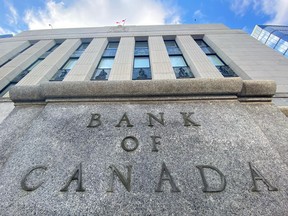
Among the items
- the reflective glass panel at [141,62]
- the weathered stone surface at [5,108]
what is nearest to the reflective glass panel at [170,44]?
the reflective glass panel at [141,62]

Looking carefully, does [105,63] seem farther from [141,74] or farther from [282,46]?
[282,46]

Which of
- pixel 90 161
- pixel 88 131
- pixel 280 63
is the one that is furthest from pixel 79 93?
pixel 280 63

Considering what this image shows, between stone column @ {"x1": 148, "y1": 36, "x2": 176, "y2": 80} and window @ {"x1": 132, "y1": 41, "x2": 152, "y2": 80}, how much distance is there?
20.5 inches

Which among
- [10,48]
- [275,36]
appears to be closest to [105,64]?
[10,48]

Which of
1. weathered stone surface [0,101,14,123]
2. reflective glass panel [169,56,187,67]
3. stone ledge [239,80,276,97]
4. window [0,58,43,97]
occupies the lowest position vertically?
stone ledge [239,80,276,97]

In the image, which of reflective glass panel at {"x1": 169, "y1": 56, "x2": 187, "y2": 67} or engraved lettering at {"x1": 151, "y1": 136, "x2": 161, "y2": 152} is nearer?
engraved lettering at {"x1": 151, "y1": 136, "x2": 161, "y2": 152}

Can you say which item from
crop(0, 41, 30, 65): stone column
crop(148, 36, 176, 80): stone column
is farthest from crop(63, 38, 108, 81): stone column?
crop(0, 41, 30, 65): stone column

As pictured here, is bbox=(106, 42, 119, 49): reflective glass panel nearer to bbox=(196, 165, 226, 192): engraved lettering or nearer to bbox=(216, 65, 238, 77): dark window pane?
bbox=(216, 65, 238, 77): dark window pane

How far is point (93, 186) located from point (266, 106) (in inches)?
148

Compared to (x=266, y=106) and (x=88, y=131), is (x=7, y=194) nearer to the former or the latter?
(x=88, y=131)

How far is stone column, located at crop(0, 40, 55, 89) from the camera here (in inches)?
396

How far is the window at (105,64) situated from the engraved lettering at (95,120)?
6.96m

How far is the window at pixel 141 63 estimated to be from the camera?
1022cm

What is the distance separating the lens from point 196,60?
10.7 metres
